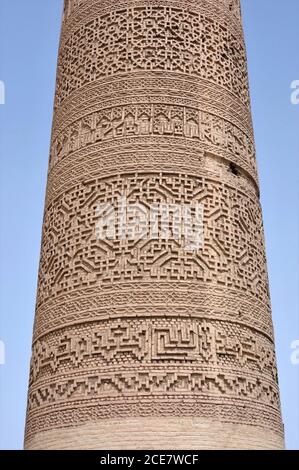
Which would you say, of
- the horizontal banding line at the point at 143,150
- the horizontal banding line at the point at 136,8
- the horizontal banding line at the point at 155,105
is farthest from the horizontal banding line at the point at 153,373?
the horizontal banding line at the point at 136,8

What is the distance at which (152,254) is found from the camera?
12.2ft

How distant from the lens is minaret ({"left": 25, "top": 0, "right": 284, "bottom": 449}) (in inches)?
136

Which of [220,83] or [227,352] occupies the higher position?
[220,83]

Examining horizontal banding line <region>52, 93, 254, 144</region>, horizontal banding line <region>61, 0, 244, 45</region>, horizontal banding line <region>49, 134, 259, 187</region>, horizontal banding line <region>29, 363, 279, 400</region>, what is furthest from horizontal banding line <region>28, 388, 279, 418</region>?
horizontal banding line <region>61, 0, 244, 45</region>

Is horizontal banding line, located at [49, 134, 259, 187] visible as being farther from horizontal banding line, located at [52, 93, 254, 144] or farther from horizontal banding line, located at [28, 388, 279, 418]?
horizontal banding line, located at [28, 388, 279, 418]

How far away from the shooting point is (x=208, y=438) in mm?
3344

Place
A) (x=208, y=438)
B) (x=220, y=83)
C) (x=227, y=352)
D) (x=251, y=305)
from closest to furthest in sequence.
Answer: (x=208, y=438)
(x=227, y=352)
(x=251, y=305)
(x=220, y=83)

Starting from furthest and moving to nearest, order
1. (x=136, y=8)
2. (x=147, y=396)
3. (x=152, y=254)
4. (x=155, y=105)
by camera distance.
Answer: (x=136, y=8), (x=155, y=105), (x=152, y=254), (x=147, y=396)

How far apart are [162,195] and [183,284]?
22.9 inches

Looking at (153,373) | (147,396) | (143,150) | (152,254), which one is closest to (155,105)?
(143,150)

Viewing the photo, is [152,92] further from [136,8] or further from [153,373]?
[153,373]
